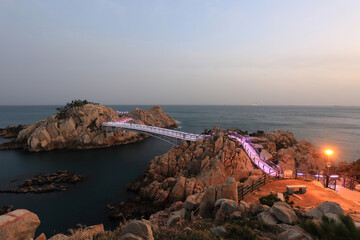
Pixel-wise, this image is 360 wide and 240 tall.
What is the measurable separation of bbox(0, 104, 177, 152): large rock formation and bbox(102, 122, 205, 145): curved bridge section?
312 cm

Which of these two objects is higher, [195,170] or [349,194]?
[349,194]

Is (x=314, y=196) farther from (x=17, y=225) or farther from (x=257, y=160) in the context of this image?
(x=17, y=225)

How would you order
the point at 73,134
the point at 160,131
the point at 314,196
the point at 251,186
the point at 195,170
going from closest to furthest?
the point at 314,196, the point at 251,186, the point at 195,170, the point at 160,131, the point at 73,134

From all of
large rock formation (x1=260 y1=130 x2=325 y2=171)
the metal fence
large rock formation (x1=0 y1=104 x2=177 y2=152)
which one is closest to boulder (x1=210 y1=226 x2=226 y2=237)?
the metal fence

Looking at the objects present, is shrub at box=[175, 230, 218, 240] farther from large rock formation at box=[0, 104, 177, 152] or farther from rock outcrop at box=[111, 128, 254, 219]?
large rock formation at box=[0, 104, 177, 152]

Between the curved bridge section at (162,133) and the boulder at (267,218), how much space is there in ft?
63.0

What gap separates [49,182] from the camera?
82.9ft

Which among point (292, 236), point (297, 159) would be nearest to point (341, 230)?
point (292, 236)

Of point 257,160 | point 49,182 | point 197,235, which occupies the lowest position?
point 49,182

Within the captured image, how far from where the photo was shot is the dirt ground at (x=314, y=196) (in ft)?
34.0

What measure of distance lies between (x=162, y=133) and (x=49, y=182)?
754 inches

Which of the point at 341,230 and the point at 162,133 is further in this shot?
the point at 162,133

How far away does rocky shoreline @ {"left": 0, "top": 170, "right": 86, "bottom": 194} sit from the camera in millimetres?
22775

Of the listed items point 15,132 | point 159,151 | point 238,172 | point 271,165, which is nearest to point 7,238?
point 238,172
